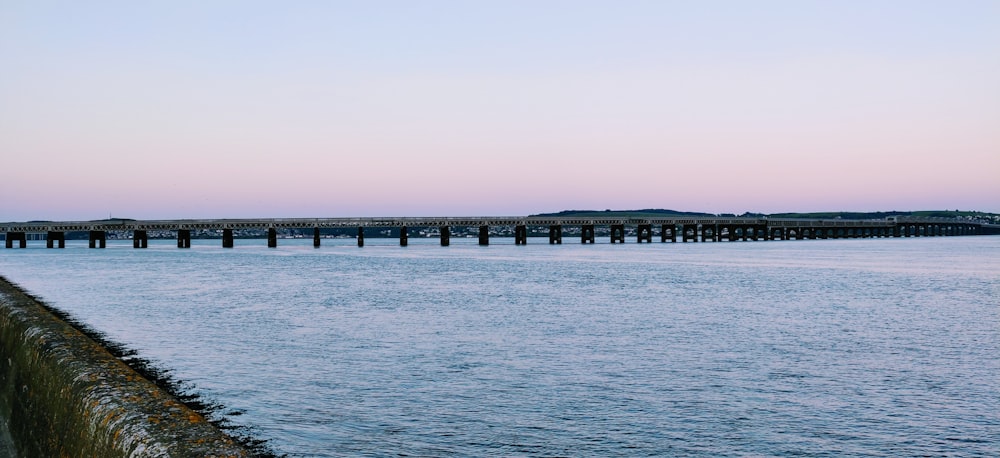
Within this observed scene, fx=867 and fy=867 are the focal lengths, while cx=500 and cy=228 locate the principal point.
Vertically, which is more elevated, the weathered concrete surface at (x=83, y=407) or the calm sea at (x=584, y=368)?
the weathered concrete surface at (x=83, y=407)

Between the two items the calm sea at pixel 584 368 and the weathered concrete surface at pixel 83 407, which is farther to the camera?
the calm sea at pixel 584 368

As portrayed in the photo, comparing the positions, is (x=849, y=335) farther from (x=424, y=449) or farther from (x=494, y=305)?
(x=424, y=449)

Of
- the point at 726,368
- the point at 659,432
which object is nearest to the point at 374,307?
the point at 726,368

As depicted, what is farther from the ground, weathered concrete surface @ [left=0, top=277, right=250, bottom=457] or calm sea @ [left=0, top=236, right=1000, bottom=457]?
weathered concrete surface @ [left=0, top=277, right=250, bottom=457]

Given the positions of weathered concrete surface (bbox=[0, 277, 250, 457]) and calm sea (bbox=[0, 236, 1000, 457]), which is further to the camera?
calm sea (bbox=[0, 236, 1000, 457])

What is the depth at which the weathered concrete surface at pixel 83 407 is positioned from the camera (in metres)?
6.92

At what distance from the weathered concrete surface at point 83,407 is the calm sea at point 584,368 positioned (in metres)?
5.69

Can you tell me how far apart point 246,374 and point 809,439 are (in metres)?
17.1

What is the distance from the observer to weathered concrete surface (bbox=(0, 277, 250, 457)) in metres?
6.92

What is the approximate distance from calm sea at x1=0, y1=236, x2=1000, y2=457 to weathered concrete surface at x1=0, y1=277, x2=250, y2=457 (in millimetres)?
5691

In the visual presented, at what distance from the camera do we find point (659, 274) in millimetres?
93312

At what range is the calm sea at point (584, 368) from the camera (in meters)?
18.8

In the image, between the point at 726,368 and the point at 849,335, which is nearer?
the point at 726,368

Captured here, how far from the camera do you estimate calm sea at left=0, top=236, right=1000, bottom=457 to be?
1877 cm
